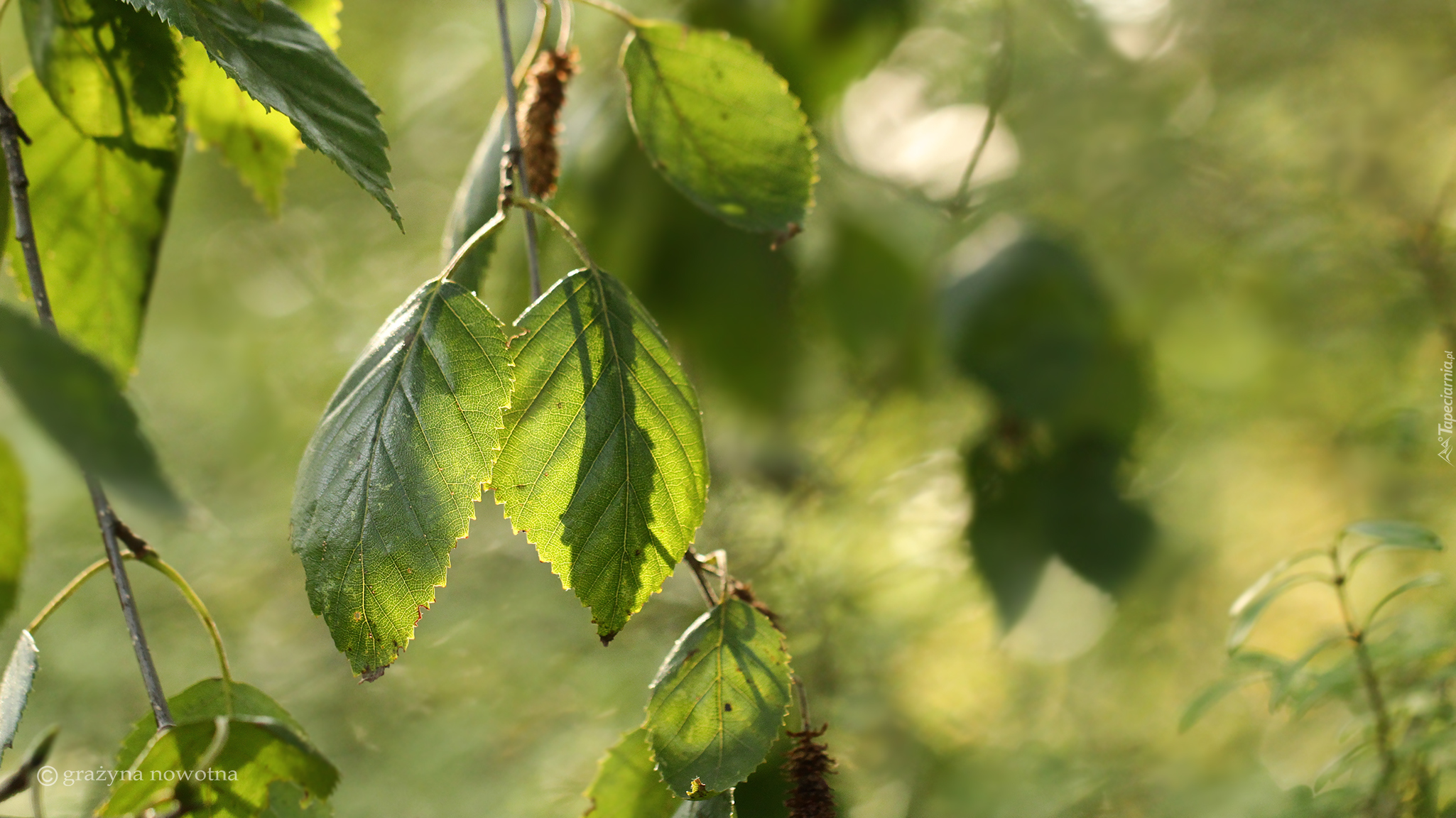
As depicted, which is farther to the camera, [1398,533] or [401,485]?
[1398,533]

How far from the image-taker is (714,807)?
0.32 meters

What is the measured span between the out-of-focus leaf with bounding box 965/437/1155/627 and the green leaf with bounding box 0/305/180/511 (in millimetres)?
690

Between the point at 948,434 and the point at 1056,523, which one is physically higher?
the point at 948,434

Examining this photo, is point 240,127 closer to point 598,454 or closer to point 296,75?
point 296,75

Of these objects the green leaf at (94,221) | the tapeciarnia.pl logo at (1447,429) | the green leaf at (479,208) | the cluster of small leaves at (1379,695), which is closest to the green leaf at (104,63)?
the green leaf at (94,221)

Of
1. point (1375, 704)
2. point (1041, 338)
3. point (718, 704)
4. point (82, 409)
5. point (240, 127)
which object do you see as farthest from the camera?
point (1041, 338)

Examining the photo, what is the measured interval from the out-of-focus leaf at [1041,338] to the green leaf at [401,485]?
57 centimetres

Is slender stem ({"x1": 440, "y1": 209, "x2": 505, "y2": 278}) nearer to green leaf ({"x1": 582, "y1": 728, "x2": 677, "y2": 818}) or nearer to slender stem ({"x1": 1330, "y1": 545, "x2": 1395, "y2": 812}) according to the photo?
green leaf ({"x1": 582, "y1": 728, "x2": 677, "y2": 818})

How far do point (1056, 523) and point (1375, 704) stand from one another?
10.0 inches

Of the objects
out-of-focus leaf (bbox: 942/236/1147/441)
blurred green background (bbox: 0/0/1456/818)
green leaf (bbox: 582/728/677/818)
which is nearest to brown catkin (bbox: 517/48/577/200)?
green leaf (bbox: 582/728/677/818)

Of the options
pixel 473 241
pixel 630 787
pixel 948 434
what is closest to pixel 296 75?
pixel 473 241

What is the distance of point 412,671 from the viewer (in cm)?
122

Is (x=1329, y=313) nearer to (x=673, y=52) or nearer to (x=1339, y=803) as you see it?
(x=1339, y=803)

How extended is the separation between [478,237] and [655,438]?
0.08m
